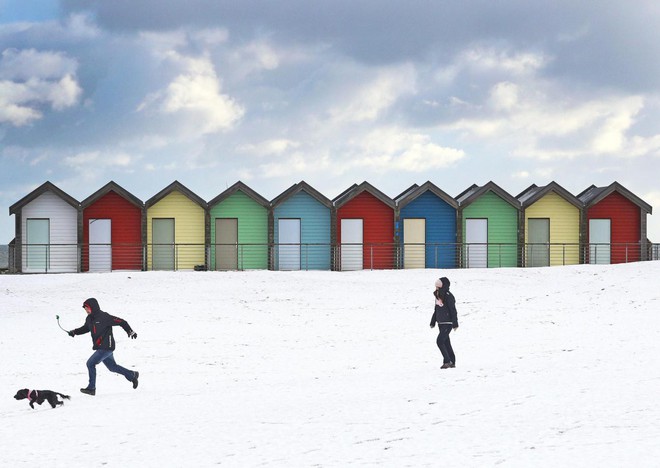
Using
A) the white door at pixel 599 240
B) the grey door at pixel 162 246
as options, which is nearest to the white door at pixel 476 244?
the white door at pixel 599 240

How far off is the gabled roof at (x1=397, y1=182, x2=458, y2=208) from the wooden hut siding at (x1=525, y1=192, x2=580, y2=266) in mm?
3966

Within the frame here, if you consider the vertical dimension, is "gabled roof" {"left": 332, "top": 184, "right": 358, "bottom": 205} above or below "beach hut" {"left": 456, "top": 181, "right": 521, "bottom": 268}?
above

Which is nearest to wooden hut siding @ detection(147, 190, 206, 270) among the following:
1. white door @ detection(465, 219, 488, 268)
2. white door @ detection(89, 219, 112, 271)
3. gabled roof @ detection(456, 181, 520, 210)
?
white door @ detection(89, 219, 112, 271)

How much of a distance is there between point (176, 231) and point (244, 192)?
3.42m

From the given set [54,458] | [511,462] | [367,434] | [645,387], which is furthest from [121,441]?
[645,387]

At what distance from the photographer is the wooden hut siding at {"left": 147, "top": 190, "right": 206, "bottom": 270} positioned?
120 feet

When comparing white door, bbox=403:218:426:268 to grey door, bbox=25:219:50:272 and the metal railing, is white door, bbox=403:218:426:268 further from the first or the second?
grey door, bbox=25:219:50:272

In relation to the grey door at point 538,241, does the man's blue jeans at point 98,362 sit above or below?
below

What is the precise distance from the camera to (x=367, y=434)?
30.7 feet

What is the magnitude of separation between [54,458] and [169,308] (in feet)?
55.8

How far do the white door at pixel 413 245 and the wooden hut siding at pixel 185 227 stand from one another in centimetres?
894

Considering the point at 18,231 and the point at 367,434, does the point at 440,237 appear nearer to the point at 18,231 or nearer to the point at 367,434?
the point at 18,231

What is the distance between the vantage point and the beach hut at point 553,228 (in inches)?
1534

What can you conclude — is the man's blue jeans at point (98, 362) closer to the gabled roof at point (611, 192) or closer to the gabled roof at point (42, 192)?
the gabled roof at point (42, 192)
